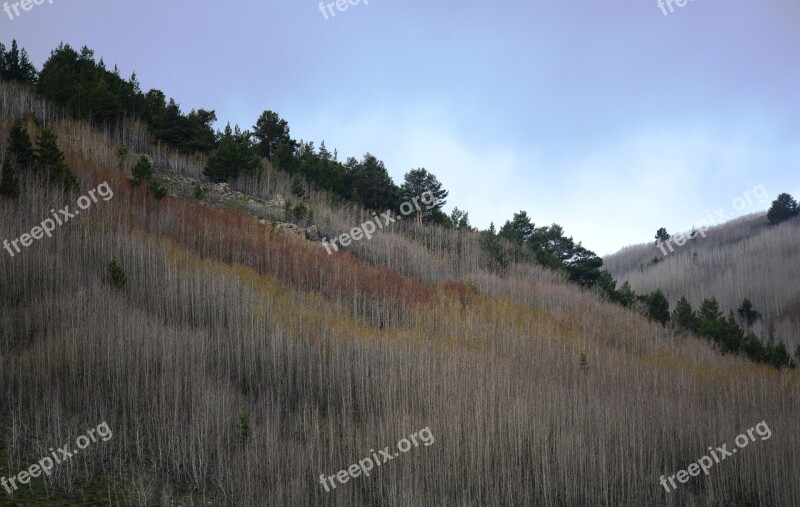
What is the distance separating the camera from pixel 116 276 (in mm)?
12750

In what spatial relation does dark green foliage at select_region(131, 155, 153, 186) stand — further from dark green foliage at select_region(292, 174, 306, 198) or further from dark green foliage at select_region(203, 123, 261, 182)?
dark green foliage at select_region(292, 174, 306, 198)

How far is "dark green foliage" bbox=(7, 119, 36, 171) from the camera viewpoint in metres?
15.4

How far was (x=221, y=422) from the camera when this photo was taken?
9.15 m

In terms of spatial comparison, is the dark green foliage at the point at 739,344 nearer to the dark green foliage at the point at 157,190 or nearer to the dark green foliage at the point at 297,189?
the dark green foliage at the point at 297,189

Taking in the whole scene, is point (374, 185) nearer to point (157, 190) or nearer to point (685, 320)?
point (157, 190)

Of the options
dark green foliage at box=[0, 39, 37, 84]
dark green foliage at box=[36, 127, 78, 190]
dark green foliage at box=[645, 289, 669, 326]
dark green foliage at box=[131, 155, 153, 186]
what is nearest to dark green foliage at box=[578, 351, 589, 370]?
dark green foliage at box=[36, 127, 78, 190]

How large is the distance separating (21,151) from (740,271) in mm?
60732

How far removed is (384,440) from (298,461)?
69.4 inches

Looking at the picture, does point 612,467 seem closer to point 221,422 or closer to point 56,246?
point 221,422

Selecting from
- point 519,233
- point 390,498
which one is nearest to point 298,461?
point 390,498

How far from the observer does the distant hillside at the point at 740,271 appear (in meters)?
48.2

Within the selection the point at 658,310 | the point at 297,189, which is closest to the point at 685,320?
the point at 658,310

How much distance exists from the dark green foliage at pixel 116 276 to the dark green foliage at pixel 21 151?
5325 mm

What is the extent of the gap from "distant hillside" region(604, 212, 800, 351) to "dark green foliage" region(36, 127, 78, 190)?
1819 inches
